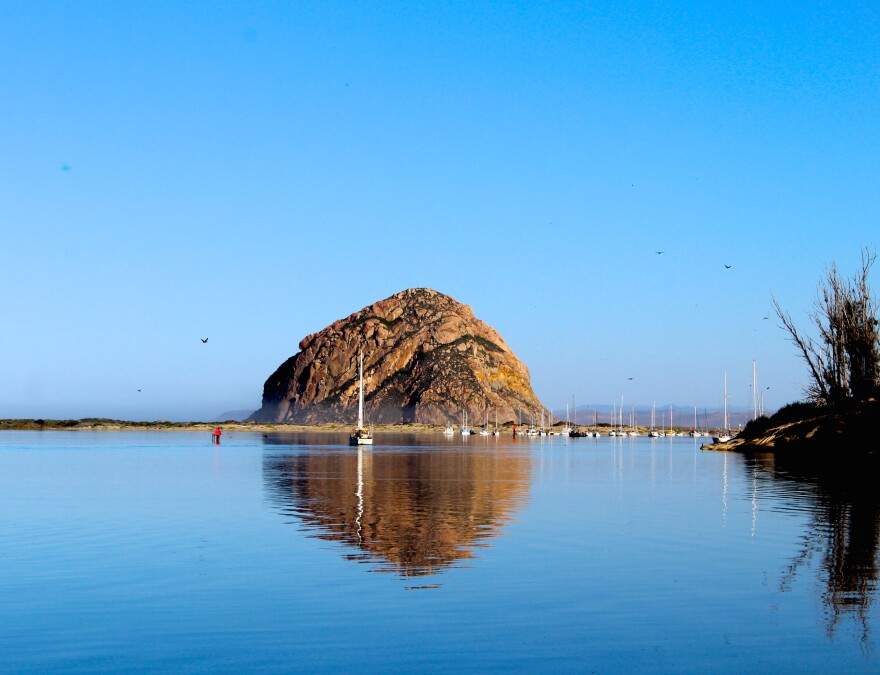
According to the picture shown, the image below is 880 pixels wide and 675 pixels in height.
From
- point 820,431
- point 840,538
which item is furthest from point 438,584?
point 820,431

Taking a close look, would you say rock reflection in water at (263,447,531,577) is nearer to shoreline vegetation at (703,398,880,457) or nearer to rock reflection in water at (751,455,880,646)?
rock reflection in water at (751,455,880,646)

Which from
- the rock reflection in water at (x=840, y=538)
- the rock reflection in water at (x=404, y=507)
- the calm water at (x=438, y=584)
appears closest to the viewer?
the calm water at (x=438, y=584)

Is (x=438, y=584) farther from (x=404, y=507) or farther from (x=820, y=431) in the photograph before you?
(x=820, y=431)

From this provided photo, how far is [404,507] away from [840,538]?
17461 millimetres

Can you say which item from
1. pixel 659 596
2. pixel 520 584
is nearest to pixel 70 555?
pixel 520 584

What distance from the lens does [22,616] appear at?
17891 mm

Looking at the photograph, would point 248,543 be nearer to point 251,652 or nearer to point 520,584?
point 520,584

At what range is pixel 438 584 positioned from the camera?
21.0m

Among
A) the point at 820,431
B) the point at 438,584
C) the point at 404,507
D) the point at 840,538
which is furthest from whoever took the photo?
the point at 820,431

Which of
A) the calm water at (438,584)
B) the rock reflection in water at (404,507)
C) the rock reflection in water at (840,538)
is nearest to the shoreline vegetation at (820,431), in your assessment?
the rock reflection in water at (840,538)

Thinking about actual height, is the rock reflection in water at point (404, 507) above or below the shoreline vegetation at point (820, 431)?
below

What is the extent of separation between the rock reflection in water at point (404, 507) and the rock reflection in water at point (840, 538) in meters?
8.76

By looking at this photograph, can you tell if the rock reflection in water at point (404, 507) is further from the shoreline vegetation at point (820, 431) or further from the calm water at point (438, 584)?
the shoreline vegetation at point (820, 431)

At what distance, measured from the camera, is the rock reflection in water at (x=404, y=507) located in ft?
87.6
